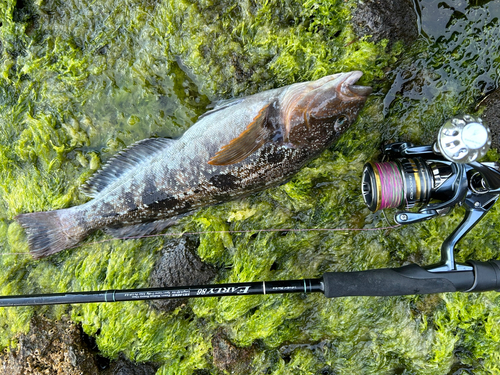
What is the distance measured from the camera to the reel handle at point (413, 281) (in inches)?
98.8

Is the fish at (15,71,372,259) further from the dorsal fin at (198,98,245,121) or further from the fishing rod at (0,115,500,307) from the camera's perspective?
the fishing rod at (0,115,500,307)

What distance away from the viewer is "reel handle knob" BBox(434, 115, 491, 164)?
2342 millimetres

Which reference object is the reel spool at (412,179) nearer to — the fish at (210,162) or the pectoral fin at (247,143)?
the fish at (210,162)

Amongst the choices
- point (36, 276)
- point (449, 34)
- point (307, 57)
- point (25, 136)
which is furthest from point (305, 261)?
point (25, 136)

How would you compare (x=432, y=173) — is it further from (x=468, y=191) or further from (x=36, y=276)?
(x=36, y=276)

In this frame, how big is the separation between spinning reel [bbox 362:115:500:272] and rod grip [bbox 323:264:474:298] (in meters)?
0.07

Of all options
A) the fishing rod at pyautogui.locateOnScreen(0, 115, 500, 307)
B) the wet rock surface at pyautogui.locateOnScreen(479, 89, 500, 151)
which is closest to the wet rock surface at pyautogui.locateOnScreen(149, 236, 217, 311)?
the fishing rod at pyautogui.locateOnScreen(0, 115, 500, 307)

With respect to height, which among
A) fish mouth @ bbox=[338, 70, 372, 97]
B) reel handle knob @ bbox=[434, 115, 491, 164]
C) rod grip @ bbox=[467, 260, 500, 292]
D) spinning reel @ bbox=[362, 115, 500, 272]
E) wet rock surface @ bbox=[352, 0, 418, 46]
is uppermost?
wet rock surface @ bbox=[352, 0, 418, 46]

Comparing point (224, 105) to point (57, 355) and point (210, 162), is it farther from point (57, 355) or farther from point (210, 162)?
point (57, 355)

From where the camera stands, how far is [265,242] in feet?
10.9

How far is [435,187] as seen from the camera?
2.70 metres

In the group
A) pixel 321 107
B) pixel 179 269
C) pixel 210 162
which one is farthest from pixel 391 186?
pixel 179 269

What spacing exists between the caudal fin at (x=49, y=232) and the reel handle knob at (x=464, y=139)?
3147 millimetres

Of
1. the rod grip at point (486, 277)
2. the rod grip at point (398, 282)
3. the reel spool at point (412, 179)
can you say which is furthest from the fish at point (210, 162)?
the rod grip at point (486, 277)
